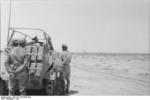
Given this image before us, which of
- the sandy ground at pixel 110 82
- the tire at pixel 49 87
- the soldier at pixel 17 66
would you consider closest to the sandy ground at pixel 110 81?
the sandy ground at pixel 110 82

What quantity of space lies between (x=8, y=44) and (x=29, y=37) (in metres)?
0.89

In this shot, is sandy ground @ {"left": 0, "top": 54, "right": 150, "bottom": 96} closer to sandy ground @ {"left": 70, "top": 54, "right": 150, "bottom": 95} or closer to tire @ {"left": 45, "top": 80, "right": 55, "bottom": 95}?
sandy ground @ {"left": 70, "top": 54, "right": 150, "bottom": 95}

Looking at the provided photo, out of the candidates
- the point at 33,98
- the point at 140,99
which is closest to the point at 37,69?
the point at 33,98

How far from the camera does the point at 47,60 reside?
10.6m

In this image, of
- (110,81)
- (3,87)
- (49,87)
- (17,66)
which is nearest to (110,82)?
(110,81)

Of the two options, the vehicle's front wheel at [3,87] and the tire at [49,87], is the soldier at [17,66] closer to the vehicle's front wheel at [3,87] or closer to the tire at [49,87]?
the vehicle's front wheel at [3,87]

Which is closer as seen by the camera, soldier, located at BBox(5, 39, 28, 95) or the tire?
soldier, located at BBox(5, 39, 28, 95)

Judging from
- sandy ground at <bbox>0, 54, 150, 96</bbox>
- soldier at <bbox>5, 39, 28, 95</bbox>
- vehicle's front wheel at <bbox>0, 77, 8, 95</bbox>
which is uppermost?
soldier at <bbox>5, 39, 28, 95</bbox>

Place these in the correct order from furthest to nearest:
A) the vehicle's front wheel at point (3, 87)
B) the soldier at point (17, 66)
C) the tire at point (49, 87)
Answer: the tire at point (49, 87) < the vehicle's front wheel at point (3, 87) < the soldier at point (17, 66)

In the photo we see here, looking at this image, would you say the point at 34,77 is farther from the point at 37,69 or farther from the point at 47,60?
the point at 47,60

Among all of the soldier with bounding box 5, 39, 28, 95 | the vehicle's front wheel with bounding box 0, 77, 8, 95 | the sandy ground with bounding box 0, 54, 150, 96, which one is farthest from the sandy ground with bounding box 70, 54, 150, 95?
the soldier with bounding box 5, 39, 28, 95

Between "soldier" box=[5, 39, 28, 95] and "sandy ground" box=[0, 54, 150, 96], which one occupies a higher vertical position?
"soldier" box=[5, 39, 28, 95]

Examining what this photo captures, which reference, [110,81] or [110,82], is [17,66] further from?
[110,81]

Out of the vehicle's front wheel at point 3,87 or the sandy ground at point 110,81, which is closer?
the vehicle's front wheel at point 3,87
